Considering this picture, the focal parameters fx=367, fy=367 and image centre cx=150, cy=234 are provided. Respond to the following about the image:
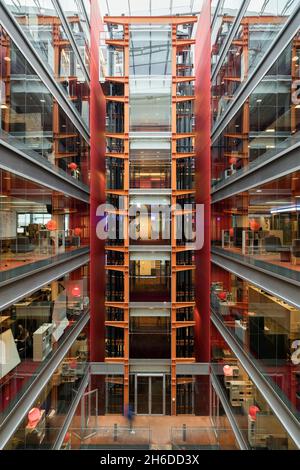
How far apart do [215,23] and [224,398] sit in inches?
555

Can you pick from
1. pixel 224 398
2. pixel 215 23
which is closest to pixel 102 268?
pixel 224 398

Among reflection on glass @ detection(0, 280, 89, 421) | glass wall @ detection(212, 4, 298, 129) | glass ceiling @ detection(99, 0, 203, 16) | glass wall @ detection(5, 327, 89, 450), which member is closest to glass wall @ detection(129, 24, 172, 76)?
glass ceiling @ detection(99, 0, 203, 16)

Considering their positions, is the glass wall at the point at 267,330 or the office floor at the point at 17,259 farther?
the glass wall at the point at 267,330

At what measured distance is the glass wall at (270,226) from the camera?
788 cm

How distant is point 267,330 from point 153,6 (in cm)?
1685

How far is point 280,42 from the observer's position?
7781mm

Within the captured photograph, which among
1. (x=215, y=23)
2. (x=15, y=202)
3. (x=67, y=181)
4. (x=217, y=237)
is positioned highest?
(x=215, y=23)

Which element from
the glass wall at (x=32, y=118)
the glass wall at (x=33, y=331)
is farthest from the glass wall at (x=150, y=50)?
the glass wall at (x=33, y=331)

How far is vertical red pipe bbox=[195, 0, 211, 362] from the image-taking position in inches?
635

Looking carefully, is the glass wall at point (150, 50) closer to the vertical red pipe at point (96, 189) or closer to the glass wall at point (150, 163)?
the vertical red pipe at point (96, 189)

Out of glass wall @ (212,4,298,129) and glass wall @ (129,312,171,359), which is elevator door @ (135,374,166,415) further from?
glass wall @ (212,4,298,129)

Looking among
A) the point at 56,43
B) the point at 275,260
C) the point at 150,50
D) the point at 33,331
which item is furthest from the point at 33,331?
the point at 150,50

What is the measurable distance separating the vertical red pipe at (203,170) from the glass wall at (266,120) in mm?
2722

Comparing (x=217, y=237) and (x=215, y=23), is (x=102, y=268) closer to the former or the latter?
(x=217, y=237)
